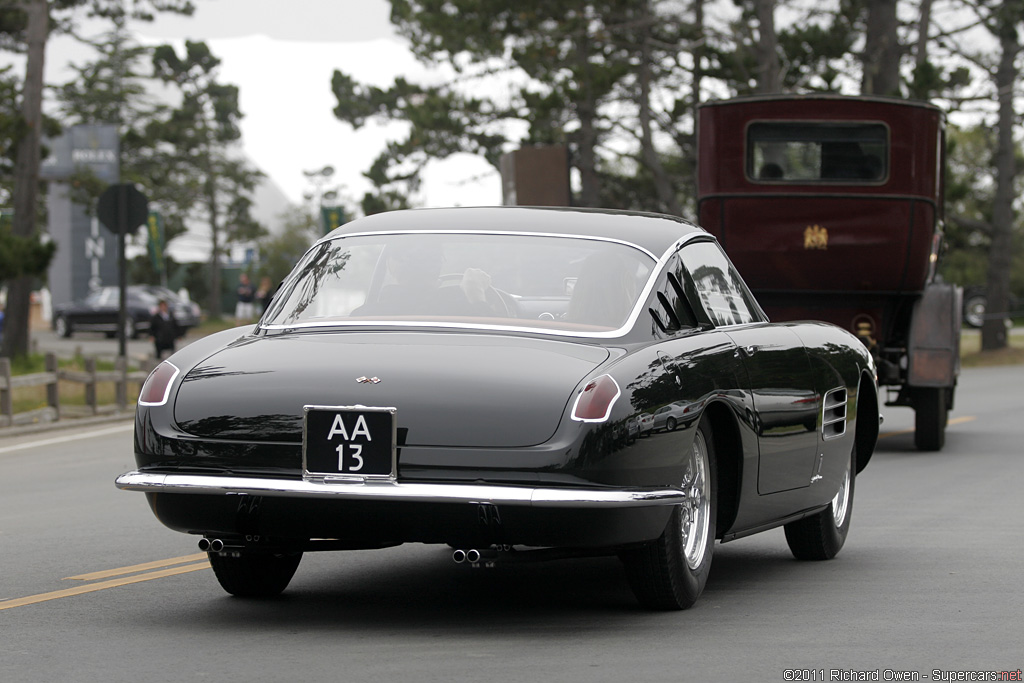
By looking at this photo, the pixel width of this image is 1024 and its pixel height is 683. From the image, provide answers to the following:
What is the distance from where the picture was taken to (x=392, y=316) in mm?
6664

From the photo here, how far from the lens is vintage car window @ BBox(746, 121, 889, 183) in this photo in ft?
53.0

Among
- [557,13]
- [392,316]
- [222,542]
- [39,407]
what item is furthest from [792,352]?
[557,13]

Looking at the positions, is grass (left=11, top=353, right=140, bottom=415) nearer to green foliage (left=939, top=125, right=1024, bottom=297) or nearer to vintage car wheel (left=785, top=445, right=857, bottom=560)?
vintage car wheel (left=785, top=445, right=857, bottom=560)

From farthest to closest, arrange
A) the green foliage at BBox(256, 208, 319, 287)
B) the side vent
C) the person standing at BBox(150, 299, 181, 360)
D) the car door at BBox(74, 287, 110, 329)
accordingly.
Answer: the green foliage at BBox(256, 208, 319, 287)
the car door at BBox(74, 287, 110, 329)
the person standing at BBox(150, 299, 181, 360)
the side vent

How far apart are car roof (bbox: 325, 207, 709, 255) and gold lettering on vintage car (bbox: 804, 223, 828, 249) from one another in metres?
8.82

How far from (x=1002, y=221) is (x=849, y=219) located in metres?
24.5

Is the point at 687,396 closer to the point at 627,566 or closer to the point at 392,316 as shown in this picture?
the point at 627,566

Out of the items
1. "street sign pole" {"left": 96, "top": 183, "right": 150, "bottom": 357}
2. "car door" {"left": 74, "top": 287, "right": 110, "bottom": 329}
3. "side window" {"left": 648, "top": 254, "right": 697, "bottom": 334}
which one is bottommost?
"car door" {"left": 74, "top": 287, "right": 110, "bottom": 329}

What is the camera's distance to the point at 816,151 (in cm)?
1634

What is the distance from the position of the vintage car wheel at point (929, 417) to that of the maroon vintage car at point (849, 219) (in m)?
0.01

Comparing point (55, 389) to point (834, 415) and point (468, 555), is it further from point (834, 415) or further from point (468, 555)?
point (468, 555)

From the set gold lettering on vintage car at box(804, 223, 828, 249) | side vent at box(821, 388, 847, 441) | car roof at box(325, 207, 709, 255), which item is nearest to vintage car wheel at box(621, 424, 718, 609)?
car roof at box(325, 207, 709, 255)

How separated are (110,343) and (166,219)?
2958 cm

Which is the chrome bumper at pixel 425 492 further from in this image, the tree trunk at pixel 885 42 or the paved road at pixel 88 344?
the paved road at pixel 88 344
